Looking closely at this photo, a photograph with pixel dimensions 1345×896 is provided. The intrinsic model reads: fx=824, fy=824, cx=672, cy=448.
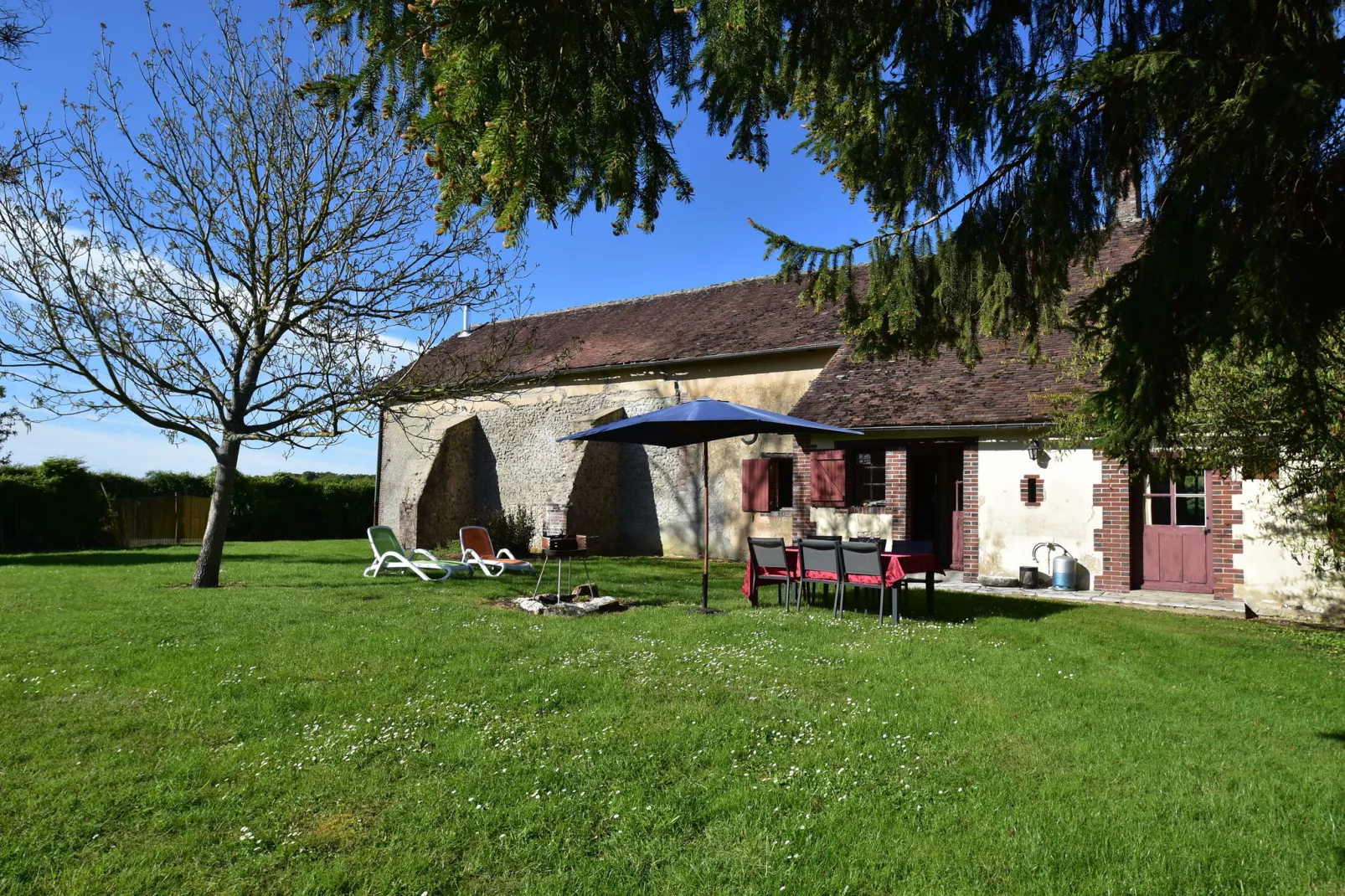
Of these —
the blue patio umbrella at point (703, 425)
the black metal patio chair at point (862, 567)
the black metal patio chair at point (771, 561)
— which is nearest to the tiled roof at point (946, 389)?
the blue patio umbrella at point (703, 425)

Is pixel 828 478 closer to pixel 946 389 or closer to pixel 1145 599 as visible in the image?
pixel 946 389

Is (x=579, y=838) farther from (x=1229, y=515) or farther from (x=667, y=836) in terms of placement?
(x=1229, y=515)

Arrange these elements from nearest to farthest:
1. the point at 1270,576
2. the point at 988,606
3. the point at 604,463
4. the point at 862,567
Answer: the point at 862,567 → the point at 988,606 → the point at 1270,576 → the point at 604,463

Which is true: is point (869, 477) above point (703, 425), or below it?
below

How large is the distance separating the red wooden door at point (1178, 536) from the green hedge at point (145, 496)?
2076 centimetres

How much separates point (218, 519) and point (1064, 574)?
471 inches

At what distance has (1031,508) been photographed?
1210 centimetres

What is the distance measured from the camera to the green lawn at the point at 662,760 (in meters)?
3.09

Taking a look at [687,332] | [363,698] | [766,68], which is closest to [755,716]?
[363,698]

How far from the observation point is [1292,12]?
3451 mm

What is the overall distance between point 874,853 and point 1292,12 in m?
3.85

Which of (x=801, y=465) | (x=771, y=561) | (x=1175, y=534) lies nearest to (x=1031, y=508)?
(x=1175, y=534)

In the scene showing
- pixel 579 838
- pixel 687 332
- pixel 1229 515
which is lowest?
pixel 579 838

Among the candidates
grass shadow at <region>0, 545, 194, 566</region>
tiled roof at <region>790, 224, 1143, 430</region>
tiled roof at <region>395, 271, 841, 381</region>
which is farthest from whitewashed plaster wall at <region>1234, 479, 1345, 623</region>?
grass shadow at <region>0, 545, 194, 566</region>
